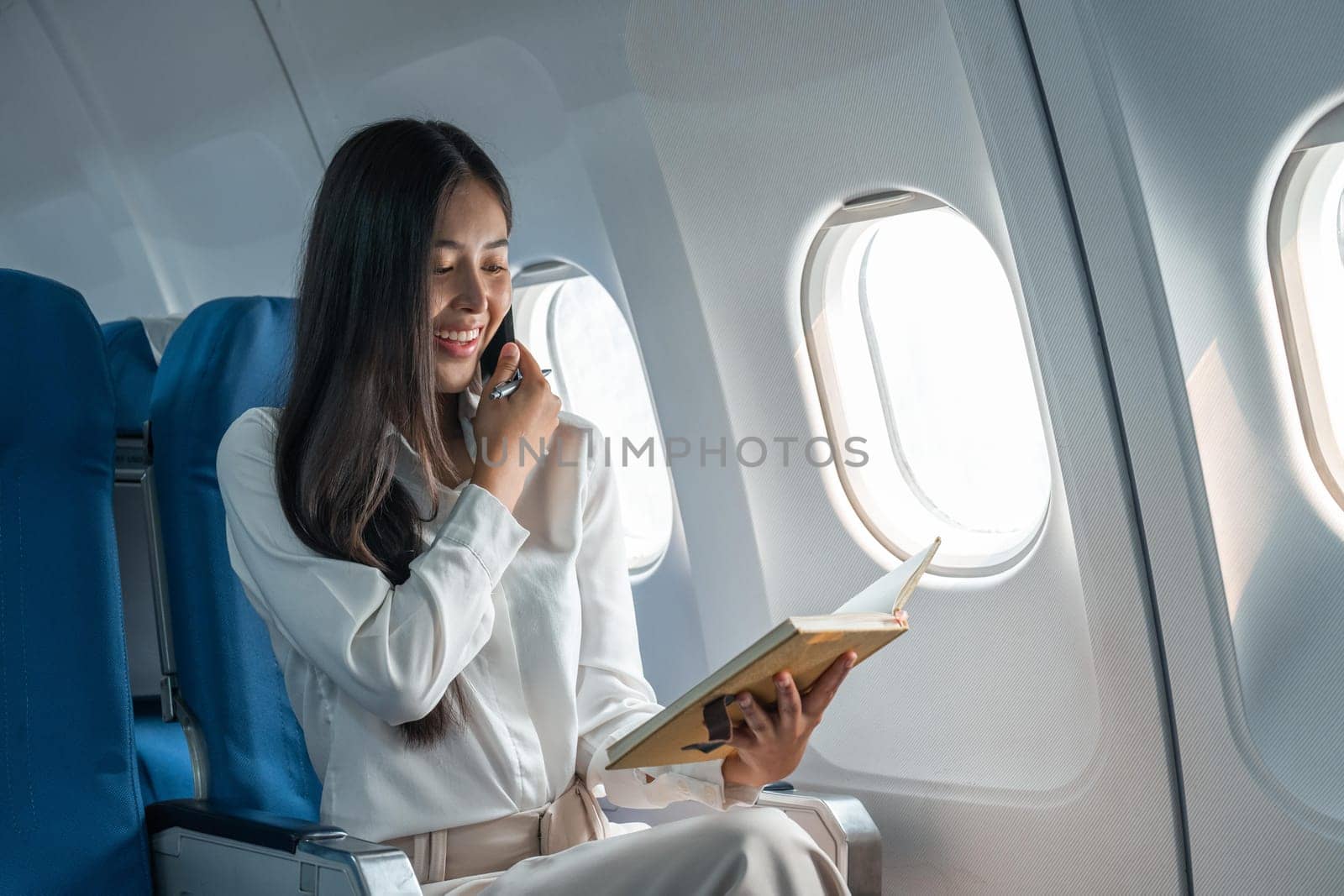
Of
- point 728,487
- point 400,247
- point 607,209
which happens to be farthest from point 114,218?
point 400,247

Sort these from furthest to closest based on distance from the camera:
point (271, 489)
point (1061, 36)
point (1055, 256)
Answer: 1. point (1055, 256)
2. point (1061, 36)
3. point (271, 489)

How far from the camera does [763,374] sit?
294 cm

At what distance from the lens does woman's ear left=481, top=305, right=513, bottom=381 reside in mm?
2199

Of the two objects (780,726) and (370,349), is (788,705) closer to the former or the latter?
→ (780,726)

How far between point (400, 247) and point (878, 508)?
145 centimetres

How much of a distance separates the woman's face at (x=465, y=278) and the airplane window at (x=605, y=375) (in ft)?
6.25

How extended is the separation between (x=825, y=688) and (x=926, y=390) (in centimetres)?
150

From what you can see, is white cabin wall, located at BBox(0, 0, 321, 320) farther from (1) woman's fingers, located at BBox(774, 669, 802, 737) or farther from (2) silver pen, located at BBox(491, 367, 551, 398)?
(1) woman's fingers, located at BBox(774, 669, 802, 737)

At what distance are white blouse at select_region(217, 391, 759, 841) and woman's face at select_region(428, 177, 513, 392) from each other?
0.59 feet

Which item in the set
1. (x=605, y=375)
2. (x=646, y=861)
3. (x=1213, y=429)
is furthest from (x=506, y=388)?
(x=605, y=375)

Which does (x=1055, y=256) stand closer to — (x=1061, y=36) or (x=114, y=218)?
(x=1061, y=36)

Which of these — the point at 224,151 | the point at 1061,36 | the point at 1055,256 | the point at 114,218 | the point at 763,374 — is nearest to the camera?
the point at 1061,36

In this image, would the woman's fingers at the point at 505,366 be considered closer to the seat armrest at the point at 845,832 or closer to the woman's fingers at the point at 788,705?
the woman's fingers at the point at 788,705

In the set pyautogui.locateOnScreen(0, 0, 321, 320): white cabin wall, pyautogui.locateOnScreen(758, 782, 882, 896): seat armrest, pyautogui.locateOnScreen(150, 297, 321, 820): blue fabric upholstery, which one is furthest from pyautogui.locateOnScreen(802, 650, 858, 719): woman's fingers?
pyautogui.locateOnScreen(0, 0, 321, 320): white cabin wall
